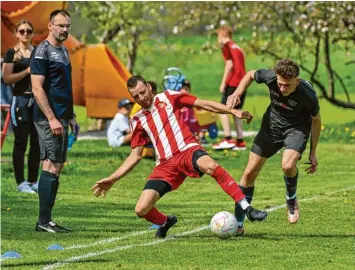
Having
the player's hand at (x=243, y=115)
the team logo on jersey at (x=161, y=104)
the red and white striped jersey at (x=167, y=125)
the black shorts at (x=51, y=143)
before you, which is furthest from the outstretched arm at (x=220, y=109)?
the black shorts at (x=51, y=143)

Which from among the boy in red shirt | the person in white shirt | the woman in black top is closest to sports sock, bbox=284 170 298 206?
the woman in black top

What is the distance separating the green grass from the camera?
9609 mm

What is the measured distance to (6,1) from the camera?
2027 centimetres

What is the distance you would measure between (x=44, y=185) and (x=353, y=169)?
24.5ft

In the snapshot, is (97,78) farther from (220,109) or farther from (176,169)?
(220,109)

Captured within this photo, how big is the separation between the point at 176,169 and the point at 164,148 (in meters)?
0.24

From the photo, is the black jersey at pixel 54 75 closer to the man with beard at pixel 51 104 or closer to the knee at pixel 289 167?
the man with beard at pixel 51 104

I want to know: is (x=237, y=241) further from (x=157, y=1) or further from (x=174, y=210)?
(x=157, y=1)

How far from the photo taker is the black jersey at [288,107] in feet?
36.1

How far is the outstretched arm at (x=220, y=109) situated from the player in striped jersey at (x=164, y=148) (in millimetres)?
12

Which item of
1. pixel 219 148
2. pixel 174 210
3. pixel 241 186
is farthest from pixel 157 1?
pixel 241 186

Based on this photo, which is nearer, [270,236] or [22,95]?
[270,236]

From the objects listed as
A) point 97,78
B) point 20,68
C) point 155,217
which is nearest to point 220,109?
point 155,217

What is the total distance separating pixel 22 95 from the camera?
14812 millimetres
